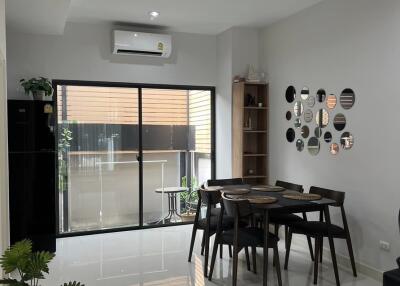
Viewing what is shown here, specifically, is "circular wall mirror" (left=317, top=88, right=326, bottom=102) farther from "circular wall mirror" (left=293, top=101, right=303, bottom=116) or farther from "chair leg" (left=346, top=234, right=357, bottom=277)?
"chair leg" (left=346, top=234, right=357, bottom=277)

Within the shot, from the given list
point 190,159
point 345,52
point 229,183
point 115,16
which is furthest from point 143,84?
point 345,52

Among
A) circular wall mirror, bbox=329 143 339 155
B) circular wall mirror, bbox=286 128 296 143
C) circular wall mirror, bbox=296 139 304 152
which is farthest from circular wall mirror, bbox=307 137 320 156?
circular wall mirror, bbox=286 128 296 143

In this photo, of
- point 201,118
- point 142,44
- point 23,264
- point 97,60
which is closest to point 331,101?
point 201,118

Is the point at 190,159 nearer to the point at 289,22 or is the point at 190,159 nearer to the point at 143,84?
the point at 143,84

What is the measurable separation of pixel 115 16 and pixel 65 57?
91cm

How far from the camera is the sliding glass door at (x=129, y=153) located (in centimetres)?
523

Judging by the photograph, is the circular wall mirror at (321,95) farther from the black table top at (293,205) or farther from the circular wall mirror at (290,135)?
the black table top at (293,205)

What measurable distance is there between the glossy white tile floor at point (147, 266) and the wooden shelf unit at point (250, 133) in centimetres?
125

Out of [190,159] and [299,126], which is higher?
[299,126]

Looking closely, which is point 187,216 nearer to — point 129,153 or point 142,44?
point 129,153

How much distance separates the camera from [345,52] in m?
3.99

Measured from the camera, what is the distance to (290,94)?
Result: 4883 millimetres

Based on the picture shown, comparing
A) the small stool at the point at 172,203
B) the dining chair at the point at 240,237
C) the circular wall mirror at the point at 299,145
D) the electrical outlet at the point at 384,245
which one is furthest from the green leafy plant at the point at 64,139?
the electrical outlet at the point at 384,245

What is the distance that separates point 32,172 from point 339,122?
360 centimetres
